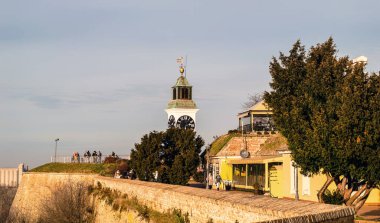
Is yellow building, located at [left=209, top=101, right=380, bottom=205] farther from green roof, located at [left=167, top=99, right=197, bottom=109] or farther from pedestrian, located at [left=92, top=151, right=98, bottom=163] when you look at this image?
green roof, located at [left=167, top=99, right=197, bottom=109]

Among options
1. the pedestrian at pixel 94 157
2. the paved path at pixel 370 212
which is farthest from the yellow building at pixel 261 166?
the pedestrian at pixel 94 157

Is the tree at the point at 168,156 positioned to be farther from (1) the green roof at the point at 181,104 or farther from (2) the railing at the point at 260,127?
(1) the green roof at the point at 181,104

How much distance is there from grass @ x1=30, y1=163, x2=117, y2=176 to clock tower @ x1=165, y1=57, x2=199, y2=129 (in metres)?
15.0

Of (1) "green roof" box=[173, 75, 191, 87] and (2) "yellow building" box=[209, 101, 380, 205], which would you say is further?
(1) "green roof" box=[173, 75, 191, 87]

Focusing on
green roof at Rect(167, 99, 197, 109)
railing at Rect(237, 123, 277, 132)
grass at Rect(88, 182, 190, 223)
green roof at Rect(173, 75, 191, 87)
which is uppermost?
green roof at Rect(173, 75, 191, 87)

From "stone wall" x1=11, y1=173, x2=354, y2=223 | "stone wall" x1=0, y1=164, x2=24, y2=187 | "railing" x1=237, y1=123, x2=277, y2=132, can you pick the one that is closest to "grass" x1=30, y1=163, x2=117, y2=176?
"stone wall" x1=0, y1=164, x2=24, y2=187

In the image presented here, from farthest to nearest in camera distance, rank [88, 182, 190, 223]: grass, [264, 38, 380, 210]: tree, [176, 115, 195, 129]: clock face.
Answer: [176, 115, 195, 129]: clock face
[88, 182, 190, 223]: grass
[264, 38, 380, 210]: tree

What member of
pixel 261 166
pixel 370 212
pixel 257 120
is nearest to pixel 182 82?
pixel 257 120

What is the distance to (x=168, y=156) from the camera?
5738cm

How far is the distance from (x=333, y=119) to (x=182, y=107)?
6328cm

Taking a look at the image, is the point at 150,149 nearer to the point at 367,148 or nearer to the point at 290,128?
the point at 290,128

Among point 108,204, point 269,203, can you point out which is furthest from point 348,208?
point 108,204

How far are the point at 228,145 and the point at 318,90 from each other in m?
33.2

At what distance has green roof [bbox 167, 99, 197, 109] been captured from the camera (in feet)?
289
